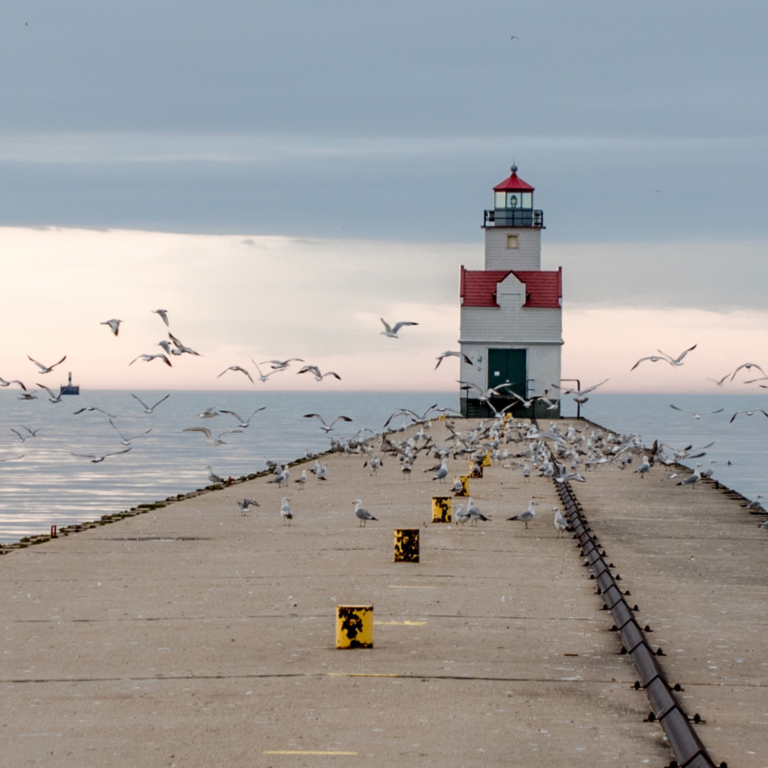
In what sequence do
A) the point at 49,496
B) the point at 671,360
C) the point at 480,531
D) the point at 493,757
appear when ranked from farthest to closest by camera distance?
the point at 49,496
the point at 671,360
the point at 480,531
the point at 493,757

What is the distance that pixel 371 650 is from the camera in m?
10.5

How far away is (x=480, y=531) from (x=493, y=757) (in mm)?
11242

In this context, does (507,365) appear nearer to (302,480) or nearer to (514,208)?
(514,208)

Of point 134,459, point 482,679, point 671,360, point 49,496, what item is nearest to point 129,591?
point 482,679

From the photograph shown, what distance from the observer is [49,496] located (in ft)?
137

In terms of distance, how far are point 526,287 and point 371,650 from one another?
53.3 meters

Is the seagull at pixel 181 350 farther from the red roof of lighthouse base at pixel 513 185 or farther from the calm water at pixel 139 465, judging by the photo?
the red roof of lighthouse base at pixel 513 185

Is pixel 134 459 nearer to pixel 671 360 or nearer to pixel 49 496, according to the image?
pixel 49 496

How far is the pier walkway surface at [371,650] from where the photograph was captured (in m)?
7.98

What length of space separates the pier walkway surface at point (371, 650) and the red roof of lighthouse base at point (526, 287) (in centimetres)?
4300

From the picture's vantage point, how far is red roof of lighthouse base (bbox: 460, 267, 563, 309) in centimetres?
6184

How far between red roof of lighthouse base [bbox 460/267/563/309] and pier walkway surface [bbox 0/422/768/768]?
141 feet

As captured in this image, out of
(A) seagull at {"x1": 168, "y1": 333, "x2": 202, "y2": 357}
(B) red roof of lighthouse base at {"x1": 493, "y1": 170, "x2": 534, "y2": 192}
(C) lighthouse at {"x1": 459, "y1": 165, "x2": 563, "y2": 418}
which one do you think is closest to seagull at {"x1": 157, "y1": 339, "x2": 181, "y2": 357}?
(A) seagull at {"x1": 168, "y1": 333, "x2": 202, "y2": 357}

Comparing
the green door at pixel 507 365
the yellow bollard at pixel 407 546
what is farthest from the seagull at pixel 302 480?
the green door at pixel 507 365
